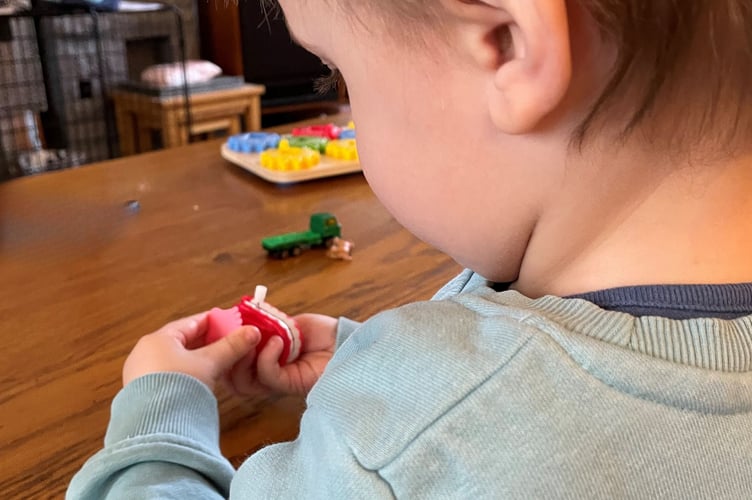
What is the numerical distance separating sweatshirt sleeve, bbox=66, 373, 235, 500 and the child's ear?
31 centimetres

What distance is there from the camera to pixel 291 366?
63 centimetres

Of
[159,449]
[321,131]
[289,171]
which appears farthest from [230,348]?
[321,131]

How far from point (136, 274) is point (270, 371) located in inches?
9.3

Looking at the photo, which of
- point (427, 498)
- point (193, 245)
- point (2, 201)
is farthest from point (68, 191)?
point (427, 498)

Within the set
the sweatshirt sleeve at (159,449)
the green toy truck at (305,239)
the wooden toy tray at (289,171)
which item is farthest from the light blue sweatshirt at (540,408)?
the wooden toy tray at (289,171)

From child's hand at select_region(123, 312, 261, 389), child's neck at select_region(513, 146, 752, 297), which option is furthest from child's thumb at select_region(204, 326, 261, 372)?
child's neck at select_region(513, 146, 752, 297)

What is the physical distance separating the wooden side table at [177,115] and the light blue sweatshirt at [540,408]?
86.3 inches

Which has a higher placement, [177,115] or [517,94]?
[517,94]

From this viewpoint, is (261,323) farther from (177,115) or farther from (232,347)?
(177,115)

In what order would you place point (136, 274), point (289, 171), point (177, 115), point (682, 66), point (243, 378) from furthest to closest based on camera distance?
point (177, 115) < point (289, 171) < point (136, 274) < point (243, 378) < point (682, 66)

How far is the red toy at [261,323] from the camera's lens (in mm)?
635

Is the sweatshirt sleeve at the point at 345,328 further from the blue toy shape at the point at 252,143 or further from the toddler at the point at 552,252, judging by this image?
the blue toy shape at the point at 252,143

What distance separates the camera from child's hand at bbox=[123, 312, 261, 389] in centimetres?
57

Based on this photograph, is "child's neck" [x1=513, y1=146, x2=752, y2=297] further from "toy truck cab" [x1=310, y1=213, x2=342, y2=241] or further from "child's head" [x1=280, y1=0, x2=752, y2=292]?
"toy truck cab" [x1=310, y1=213, x2=342, y2=241]
